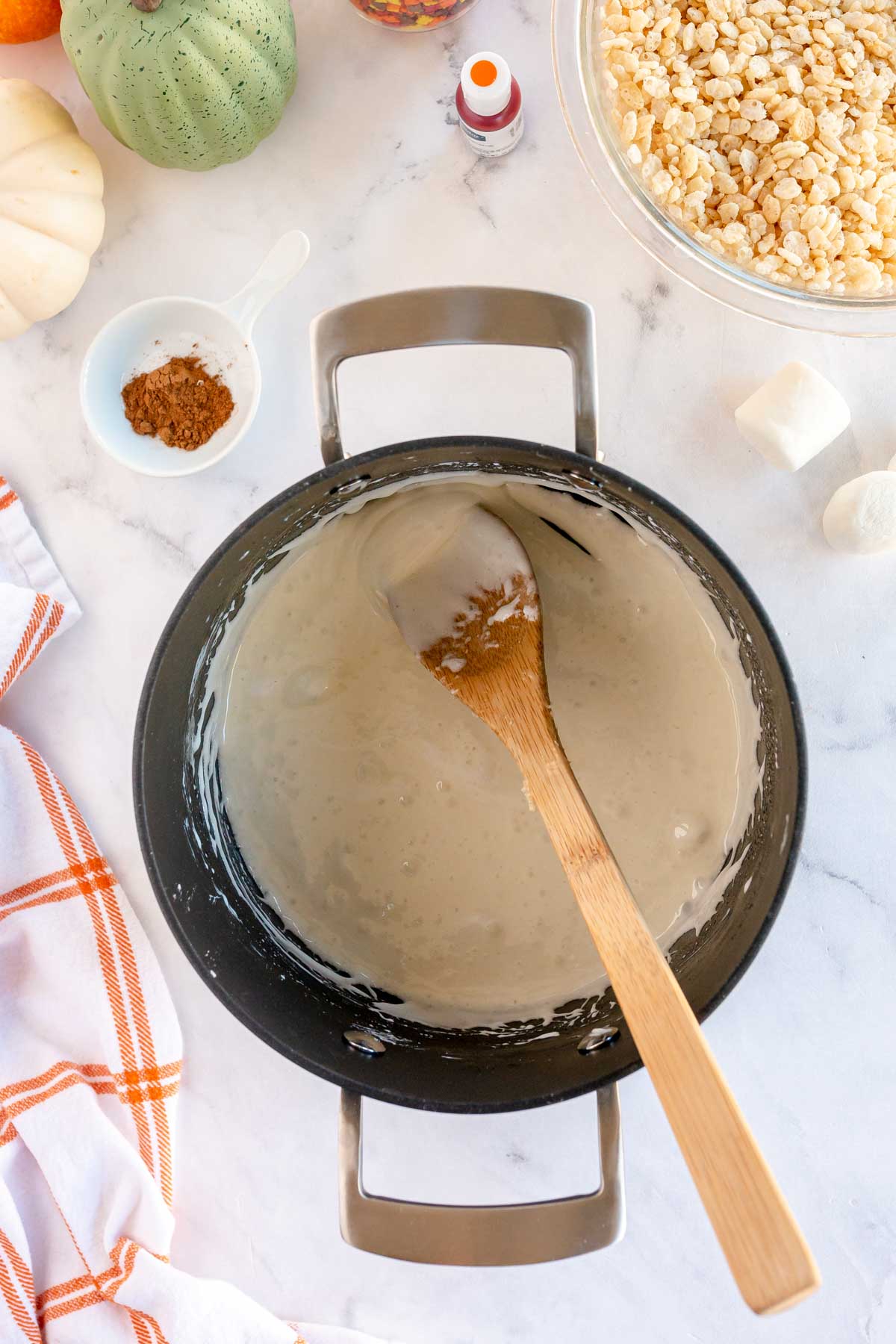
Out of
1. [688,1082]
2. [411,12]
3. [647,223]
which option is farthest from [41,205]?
[688,1082]

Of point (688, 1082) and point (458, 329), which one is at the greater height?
point (458, 329)

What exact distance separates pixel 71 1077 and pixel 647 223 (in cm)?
83

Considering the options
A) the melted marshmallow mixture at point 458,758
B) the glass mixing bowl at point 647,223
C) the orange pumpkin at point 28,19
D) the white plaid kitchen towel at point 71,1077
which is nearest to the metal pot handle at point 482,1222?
the melted marshmallow mixture at point 458,758

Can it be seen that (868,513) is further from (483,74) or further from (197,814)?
(197,814)

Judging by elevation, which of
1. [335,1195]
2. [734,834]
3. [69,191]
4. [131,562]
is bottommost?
[335,1195]

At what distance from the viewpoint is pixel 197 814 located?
808 millimetres

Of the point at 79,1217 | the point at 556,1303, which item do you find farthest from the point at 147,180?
the point at 556,1303

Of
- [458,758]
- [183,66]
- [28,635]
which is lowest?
[458,758]

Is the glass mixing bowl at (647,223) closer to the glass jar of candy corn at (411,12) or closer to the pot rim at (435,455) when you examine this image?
the glass jar of candy corn at (411,12)

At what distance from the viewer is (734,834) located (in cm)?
79

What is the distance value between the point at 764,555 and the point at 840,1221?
551 millimetres

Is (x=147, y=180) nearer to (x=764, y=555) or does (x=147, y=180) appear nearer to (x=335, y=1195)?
(x=764, y=555)

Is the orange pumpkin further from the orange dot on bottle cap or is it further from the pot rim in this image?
the pot rim

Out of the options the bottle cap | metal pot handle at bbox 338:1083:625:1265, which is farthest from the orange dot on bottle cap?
metal pot handle at bbox 338:1083:625:1265
